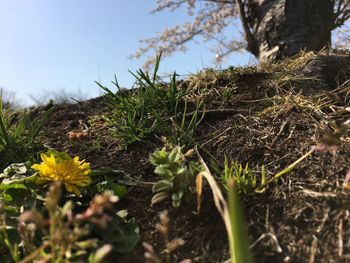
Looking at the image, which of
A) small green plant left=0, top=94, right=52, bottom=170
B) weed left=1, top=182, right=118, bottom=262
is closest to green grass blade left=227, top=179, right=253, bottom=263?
weed left=1, top=182, right=118, bottom=262

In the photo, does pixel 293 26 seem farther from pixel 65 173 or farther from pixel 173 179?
pixel 65 173

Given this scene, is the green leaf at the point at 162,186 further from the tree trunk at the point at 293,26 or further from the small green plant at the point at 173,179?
the tree trunk at the point at 293,26

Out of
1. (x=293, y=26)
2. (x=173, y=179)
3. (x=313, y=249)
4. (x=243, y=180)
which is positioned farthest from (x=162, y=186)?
(x=293, y=26)

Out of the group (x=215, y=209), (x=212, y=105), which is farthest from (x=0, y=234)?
(x=212, y=105)

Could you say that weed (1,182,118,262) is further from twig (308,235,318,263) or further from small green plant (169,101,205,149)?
small green plant (169,101,205,149)

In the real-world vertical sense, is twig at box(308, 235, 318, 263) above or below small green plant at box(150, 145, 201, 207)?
below

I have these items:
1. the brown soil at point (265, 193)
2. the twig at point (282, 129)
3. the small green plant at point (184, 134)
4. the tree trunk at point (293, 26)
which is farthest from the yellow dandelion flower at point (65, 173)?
the tree trunk at point (293, 26)
